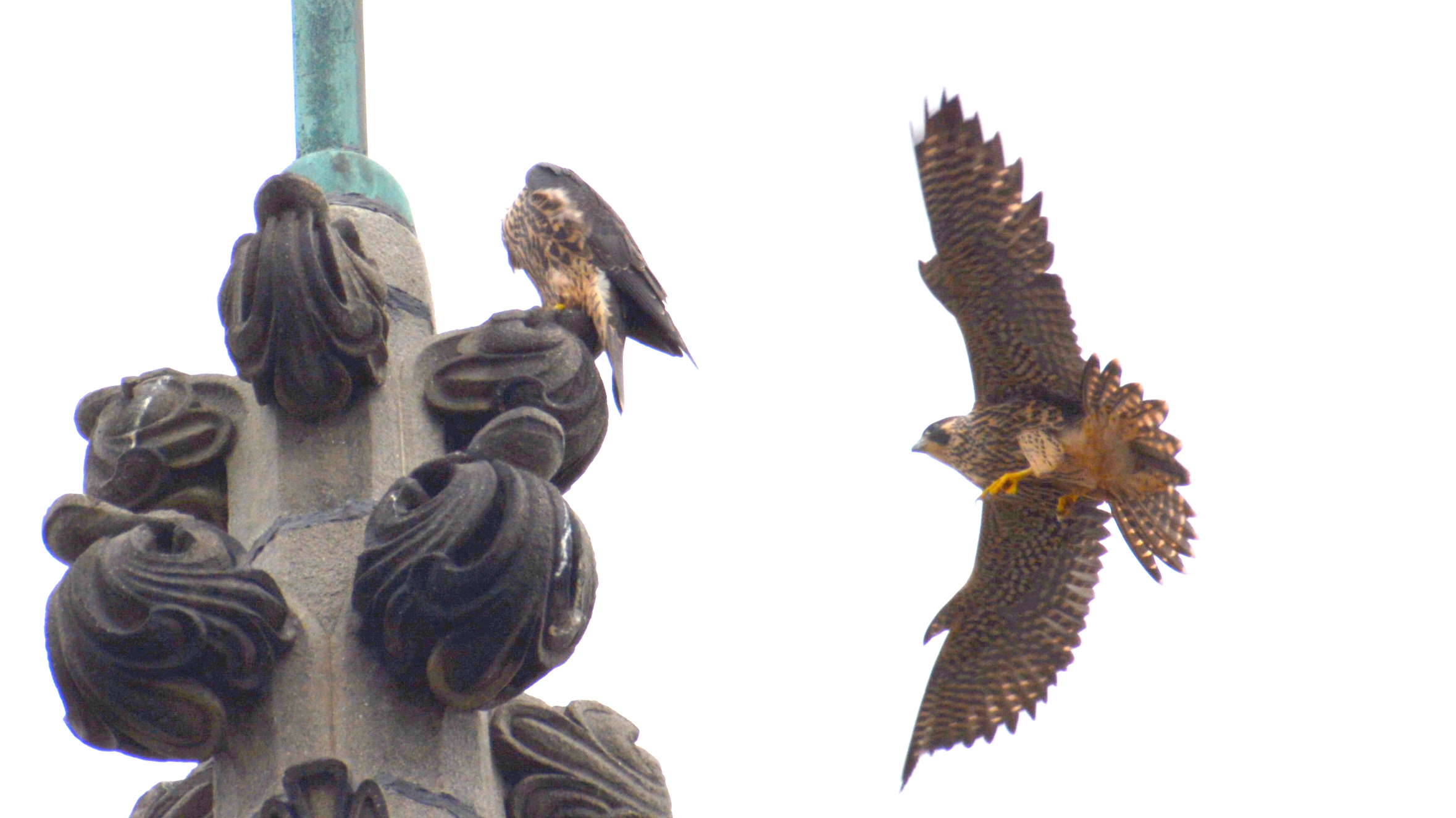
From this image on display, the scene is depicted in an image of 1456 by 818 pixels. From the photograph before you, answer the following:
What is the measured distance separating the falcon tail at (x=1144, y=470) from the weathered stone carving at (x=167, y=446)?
8.64 ft

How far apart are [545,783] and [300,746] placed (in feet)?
1.57

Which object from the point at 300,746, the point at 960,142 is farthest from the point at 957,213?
the point at 300,746

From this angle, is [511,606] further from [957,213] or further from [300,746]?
[957,213]

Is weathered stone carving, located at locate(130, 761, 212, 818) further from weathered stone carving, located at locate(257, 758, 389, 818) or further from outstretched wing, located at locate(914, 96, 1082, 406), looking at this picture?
outstretched wing, located at locate(914, 96, 1082, 406)

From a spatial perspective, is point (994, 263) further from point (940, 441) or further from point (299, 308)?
point (299, 308)

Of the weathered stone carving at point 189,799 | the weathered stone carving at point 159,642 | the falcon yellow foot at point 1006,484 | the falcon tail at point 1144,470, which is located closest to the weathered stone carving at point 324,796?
the weathered stone carving at point 159,642

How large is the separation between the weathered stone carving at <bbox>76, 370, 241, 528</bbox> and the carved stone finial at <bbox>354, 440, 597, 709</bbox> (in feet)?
1.83

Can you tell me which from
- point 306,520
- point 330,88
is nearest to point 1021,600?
point 330,88

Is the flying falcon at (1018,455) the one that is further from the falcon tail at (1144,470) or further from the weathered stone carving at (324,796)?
the weathered stone carving at (324,796)

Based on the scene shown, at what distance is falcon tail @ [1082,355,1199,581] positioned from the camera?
539 centimetres

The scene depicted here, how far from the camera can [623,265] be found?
198 inches

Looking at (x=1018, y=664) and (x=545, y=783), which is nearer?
(x=545, y=783)

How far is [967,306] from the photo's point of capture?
5.62 metres

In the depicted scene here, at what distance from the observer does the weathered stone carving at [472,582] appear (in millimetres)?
2934
